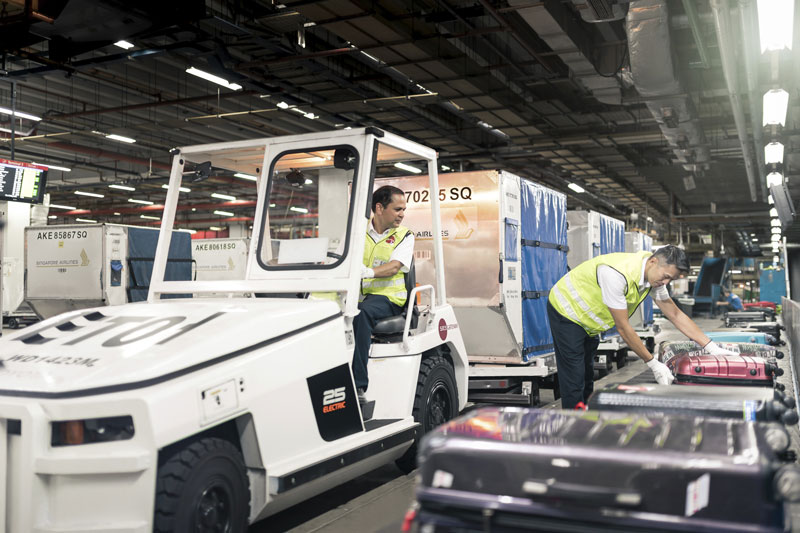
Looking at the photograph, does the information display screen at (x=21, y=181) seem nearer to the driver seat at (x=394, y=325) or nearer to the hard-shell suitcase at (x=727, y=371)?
the driver seat at (x=394, y=325)

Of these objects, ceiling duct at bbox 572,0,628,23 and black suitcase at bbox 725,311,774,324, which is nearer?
ceiling duct at bbox 572,0,628,23

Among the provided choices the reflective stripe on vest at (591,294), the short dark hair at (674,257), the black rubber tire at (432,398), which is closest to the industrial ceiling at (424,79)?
the black rubber tire at (432,398)

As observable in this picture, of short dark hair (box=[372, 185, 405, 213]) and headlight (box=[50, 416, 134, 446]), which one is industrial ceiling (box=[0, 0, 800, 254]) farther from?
headlight (box=[50, 416, 134, 446])

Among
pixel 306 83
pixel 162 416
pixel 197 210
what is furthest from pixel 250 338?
pixel 197 210

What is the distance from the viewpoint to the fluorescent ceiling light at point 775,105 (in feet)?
36.4

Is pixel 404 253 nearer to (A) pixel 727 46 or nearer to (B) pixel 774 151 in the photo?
(A) pixel 727 46

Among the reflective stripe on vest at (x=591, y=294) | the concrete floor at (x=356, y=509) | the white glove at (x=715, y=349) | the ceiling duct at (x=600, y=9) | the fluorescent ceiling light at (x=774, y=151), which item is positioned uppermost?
the ceiling duct at (x=600, y=9)

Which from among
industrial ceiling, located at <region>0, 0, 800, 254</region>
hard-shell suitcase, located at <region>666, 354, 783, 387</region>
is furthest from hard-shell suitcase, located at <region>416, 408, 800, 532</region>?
industrial ceiling, located at <region>0, 0, 800, 254</region>

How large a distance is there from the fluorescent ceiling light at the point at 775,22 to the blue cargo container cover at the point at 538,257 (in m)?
2.55

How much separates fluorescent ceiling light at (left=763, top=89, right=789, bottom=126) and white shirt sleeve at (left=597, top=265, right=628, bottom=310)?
803 centimetres

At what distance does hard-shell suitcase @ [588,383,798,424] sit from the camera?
2.80 m

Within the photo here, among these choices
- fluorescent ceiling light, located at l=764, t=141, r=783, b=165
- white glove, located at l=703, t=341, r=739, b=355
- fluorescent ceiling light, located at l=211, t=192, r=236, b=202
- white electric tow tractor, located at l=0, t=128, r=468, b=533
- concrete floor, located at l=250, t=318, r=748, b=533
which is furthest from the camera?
fluorescent ceiling light, located at l=211, t=192, r=236, b=202

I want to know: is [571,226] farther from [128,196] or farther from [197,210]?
[197,210]

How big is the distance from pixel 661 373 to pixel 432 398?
1548 mm
